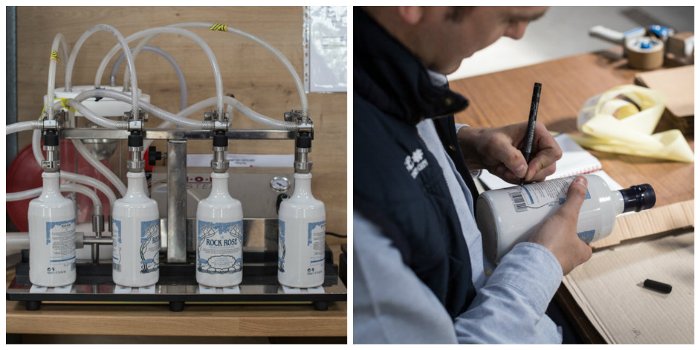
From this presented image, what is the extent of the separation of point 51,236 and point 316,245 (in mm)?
482

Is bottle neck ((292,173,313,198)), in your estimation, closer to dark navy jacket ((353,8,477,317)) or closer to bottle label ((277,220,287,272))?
bottle label ((277,220,287,272))

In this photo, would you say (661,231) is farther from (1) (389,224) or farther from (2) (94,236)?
(2) (94,236)

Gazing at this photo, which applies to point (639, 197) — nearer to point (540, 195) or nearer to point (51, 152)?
point (540, 195)

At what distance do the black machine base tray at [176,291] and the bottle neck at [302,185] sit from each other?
0.18 metres

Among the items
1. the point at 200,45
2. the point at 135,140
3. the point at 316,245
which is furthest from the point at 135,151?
the point at 316,245

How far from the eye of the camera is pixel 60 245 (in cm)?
150

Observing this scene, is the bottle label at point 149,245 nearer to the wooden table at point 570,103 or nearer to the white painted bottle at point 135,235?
the white painted bottle at point 135,235

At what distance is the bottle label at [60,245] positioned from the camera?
4.90ft

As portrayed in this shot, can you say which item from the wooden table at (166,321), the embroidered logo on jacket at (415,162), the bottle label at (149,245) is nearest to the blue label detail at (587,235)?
the embroidered logo on jacket at (415,162)

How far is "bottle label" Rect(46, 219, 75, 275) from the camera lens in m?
1.49

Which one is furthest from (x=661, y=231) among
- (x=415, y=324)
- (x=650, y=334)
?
(x=415, y=324)

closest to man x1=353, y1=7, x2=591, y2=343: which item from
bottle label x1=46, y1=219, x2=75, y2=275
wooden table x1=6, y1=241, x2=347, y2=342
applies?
wooden table x1=6, y1=241, x2=347, y2=342

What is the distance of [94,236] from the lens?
1.61 metres

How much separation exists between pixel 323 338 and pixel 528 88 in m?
0.79
